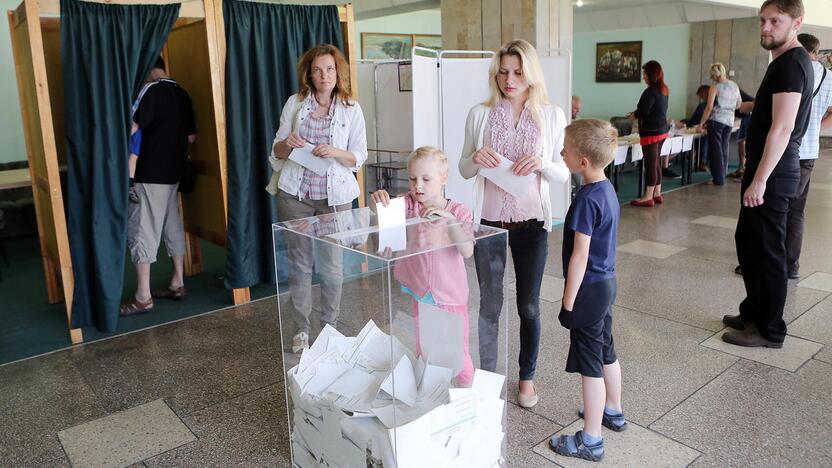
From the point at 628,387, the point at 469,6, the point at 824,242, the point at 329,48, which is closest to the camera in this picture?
the point at 628,387

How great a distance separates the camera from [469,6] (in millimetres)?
6691

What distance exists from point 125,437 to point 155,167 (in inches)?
69.6

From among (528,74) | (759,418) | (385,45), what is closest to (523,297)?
(528,74)

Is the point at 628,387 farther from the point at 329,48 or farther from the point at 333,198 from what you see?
the point at 329,48

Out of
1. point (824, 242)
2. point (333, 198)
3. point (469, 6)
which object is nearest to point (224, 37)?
point (333, 198)

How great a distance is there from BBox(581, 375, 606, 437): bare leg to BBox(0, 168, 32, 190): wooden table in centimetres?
401

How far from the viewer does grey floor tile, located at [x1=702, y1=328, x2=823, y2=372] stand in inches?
122

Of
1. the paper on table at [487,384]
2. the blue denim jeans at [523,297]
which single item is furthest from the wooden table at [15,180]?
the paper on table at [487,384]

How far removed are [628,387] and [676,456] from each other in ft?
1.78

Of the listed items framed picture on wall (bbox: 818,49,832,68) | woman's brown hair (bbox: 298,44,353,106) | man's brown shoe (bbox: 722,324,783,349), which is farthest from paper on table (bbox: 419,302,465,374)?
framed picture on wall (bbox: 818,49,832,68)

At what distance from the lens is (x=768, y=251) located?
3129 millimetres

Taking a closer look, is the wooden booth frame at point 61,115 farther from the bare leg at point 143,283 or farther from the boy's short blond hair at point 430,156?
the boy's short blond hair at point 430,156

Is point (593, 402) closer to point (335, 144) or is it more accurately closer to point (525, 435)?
point (525, 435)

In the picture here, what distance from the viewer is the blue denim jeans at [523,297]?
80.0 inches
